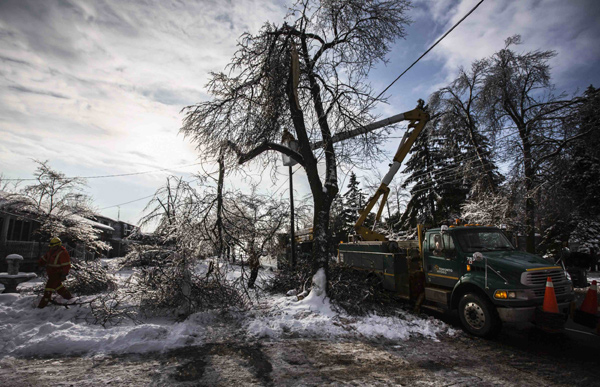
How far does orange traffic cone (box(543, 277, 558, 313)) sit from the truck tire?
2.64 ft

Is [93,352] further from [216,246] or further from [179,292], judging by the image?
[216,246]

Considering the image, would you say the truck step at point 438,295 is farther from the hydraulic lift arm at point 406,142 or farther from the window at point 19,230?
the window at point 19,230

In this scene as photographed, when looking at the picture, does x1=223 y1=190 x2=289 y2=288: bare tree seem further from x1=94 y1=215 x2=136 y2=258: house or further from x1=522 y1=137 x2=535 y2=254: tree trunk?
x1=94 y1=215 x2=136 y2=258: house

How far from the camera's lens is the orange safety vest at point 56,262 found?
6.97 m

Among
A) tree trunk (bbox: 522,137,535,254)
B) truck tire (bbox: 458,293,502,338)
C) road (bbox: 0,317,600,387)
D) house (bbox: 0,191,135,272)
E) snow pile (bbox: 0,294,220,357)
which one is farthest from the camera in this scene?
house (bbox: 0,191,135,272)

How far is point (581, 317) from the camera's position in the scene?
17.5ft

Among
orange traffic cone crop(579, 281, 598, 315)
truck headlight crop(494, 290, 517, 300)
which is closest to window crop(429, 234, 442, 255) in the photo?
truck headlight crop(494, 290, 517, 300)

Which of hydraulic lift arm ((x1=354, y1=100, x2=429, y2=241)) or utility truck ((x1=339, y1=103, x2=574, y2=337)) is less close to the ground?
hydraulic lift arm ((x1=354, y1=100, x2=429, y2=241))

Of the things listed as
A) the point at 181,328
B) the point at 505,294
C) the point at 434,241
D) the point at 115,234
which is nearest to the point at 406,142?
the point at 434,241

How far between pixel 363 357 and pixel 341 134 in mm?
5674

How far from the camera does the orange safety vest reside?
697 centimetres

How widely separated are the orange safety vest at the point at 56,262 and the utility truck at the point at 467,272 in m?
7.72

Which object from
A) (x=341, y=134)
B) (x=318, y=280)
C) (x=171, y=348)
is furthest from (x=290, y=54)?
(x=171, y=348)

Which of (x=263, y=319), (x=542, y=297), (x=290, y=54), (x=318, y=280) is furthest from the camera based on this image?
(x=290, y=54)
